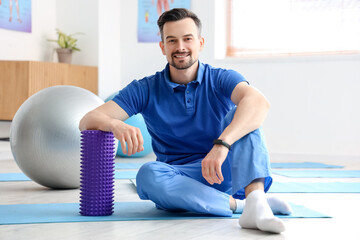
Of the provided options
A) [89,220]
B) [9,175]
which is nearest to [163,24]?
[89,220]

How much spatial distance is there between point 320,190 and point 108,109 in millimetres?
1495

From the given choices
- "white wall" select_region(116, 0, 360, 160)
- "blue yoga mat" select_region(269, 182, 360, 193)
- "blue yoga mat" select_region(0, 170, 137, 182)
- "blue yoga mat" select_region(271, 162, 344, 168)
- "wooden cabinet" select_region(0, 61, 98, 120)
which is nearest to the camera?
"blue yoga mat" select_region(269, 182, 360, 193)

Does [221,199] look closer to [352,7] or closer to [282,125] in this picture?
[282,125]

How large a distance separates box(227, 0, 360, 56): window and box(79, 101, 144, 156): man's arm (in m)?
3.52

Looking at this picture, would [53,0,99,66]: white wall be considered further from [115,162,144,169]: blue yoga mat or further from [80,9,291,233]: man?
[80,9,291,233]: man

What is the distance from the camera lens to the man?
1976 mm

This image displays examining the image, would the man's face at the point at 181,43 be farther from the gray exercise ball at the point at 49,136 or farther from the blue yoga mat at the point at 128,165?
the blue yoga mat at the point at 128,165

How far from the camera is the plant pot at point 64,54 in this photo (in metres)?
5.43

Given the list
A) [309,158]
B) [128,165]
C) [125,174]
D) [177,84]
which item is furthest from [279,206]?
[309,158]

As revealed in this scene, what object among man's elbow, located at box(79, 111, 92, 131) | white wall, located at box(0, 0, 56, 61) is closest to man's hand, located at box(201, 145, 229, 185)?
man's elbow, located at box(79, 111, 92, 131)

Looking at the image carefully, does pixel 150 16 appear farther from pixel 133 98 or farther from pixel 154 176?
pixel 154 176

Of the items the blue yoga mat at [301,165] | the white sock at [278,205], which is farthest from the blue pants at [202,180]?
the blue yoga mat at [301,165]

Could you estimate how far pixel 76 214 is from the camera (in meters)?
2.14

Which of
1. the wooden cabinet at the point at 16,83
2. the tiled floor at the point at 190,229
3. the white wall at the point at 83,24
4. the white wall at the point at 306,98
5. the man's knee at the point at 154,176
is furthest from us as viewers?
the white wall at the point at 83,24
